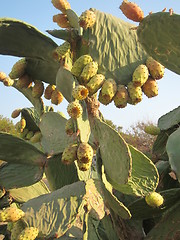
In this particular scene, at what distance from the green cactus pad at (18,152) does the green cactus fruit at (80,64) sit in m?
0.43

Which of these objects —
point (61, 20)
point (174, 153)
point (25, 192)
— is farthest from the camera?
point (25, 192)

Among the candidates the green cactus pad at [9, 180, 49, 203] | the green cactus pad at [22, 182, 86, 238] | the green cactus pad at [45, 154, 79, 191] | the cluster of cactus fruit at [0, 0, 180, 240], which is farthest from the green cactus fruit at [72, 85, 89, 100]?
the green cactus pad at [9, 180, 49, 203]

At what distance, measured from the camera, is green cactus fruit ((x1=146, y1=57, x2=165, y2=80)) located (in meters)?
1.35

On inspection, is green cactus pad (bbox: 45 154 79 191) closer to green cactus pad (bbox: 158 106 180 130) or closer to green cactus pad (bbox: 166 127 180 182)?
green cactus pad (bbox: 158 106 180 130)

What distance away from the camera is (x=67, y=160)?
4.22 feet

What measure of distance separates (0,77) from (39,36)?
541mm

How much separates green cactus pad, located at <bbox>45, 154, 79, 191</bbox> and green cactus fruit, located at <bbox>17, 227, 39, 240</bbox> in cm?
55

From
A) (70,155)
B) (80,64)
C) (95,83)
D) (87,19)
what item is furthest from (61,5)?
(70,155)

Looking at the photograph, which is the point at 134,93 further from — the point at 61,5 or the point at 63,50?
the point at 61,5

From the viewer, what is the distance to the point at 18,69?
1.61 m

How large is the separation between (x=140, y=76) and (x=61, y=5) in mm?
474

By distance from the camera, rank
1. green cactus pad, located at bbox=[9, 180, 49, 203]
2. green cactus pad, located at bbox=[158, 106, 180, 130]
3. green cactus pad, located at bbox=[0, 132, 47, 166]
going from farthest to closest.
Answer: green cactus pad, located at bbox=[9, 180, 49, 203]
green cactus pad, located at bbox=[158, 106, 180, 130]
green cactus pad, located at bbox=[0, 132, 47, 166]

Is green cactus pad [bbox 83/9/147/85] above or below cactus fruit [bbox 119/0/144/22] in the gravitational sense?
below

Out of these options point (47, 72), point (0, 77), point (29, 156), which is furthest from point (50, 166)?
point (0, 77)
